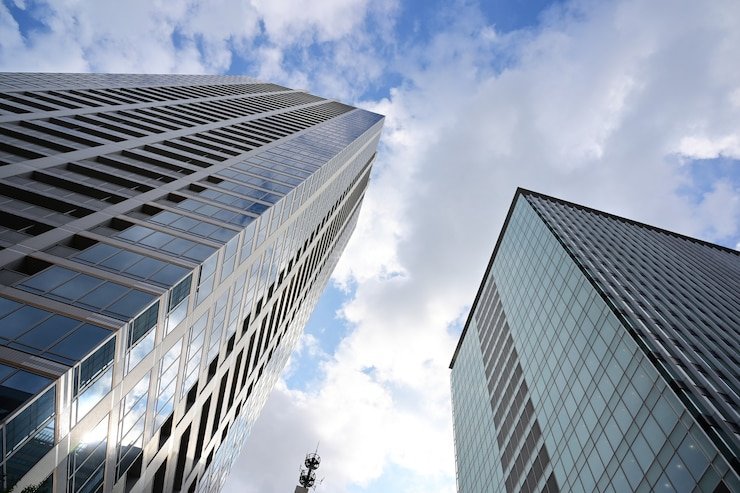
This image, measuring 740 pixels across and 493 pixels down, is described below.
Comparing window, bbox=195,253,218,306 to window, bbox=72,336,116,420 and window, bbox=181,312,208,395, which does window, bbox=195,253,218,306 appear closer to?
window, bbox=181,312,208,395

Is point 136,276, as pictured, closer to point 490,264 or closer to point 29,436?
point 29,436

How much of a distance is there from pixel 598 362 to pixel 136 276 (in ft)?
117

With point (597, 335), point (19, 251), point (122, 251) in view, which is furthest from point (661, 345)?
point (19, 251)

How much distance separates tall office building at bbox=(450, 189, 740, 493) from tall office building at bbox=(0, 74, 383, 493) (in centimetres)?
2954

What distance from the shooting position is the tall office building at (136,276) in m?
17.1

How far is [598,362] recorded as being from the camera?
3738 cm

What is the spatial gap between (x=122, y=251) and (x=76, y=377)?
884cm

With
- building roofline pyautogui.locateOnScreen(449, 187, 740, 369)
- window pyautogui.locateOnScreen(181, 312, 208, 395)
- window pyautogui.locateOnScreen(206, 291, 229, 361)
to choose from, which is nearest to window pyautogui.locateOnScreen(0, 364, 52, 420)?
window pyautogui.locateOnScreen(181, 312, 208, 395)

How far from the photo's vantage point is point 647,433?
93.8 feet

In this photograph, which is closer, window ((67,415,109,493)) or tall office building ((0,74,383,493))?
tall office building ((0,74,383,493))

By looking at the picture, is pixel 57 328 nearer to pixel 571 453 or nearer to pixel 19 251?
pixel 19 251

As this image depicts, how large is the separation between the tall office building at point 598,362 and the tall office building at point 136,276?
2954cm

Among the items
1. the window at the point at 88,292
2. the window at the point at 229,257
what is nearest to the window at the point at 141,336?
the window at the point at 88,292

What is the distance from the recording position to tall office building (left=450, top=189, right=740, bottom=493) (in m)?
27.3
